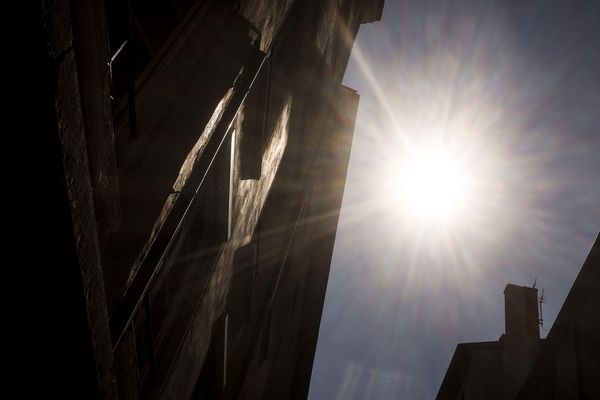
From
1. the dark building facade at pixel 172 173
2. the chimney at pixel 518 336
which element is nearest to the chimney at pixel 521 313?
the chimney at pixel 518 336

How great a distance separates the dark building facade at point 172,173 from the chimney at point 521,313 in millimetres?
7399

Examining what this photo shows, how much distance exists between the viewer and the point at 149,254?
8.44ft

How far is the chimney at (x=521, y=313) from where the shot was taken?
11.5 metres

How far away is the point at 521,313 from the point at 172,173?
12.3m

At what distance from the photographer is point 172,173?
113 inches

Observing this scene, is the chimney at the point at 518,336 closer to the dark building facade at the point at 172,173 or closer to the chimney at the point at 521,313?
the chimney at the point at 521,313

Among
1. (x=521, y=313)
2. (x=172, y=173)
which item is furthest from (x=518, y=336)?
(x=172, y=173)

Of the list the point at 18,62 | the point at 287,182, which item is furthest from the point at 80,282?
the point at 287,182

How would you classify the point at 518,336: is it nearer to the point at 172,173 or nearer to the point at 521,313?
the point at 521,313

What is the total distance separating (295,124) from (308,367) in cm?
936

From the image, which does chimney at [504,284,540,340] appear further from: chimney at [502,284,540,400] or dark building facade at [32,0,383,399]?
dark building facade at [32,0,383,399]

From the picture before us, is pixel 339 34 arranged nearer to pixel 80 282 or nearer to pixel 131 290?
pixel 131 290

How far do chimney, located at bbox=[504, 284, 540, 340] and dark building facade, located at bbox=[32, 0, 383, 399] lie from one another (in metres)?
7.40

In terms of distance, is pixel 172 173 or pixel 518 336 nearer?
pixel 172 173
